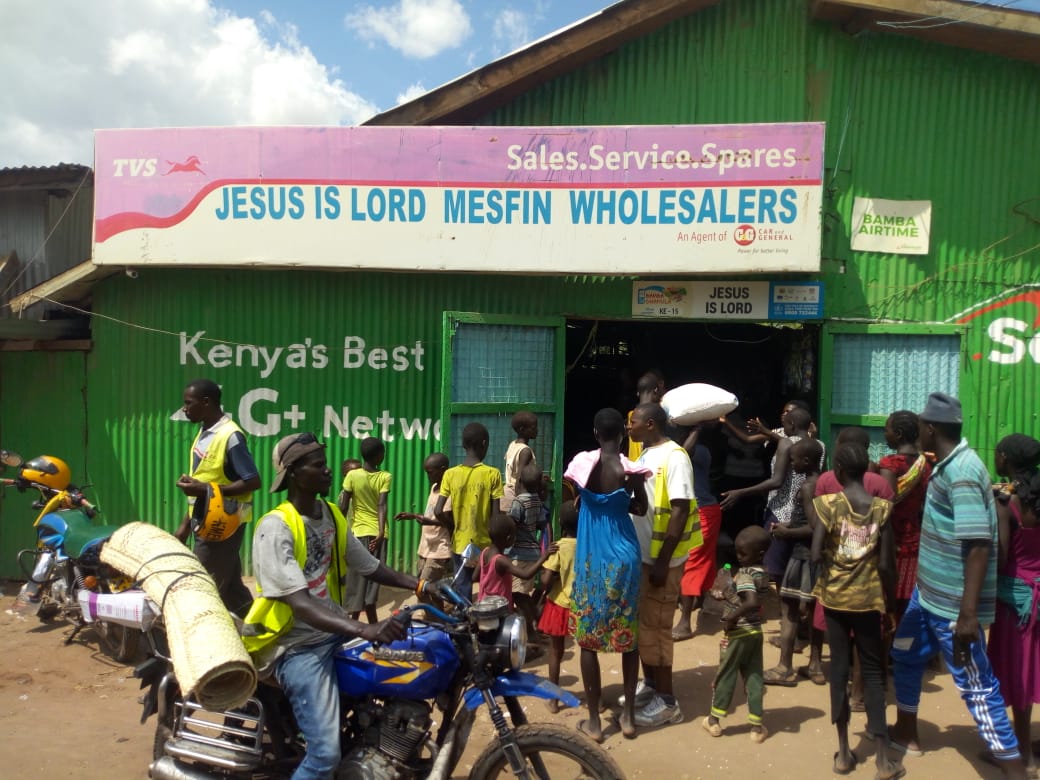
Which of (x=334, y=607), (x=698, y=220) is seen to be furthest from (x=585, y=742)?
(x=698, y=220)

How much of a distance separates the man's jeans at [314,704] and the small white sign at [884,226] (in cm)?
545

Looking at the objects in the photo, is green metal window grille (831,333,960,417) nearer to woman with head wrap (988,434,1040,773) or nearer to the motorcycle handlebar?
woman with head wrap (988,434,1040,773)

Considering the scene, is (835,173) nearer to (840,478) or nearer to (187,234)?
(840,478)

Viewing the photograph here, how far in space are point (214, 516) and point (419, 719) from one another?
2.13 meters

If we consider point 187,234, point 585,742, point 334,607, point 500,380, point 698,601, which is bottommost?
point 698,601

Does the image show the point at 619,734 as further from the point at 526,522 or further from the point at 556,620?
the point at 526,522

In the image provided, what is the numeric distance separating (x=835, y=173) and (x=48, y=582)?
23.0 feet

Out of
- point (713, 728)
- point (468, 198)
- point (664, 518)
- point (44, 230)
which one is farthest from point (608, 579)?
point (44, 230)

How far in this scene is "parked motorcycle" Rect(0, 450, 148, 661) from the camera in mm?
5551

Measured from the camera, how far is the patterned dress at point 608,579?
404cm

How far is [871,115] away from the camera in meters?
6.63

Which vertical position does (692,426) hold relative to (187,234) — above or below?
below

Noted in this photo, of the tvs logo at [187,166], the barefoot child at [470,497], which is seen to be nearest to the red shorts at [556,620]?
the barefoot child at [470,497]

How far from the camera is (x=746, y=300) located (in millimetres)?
6477
